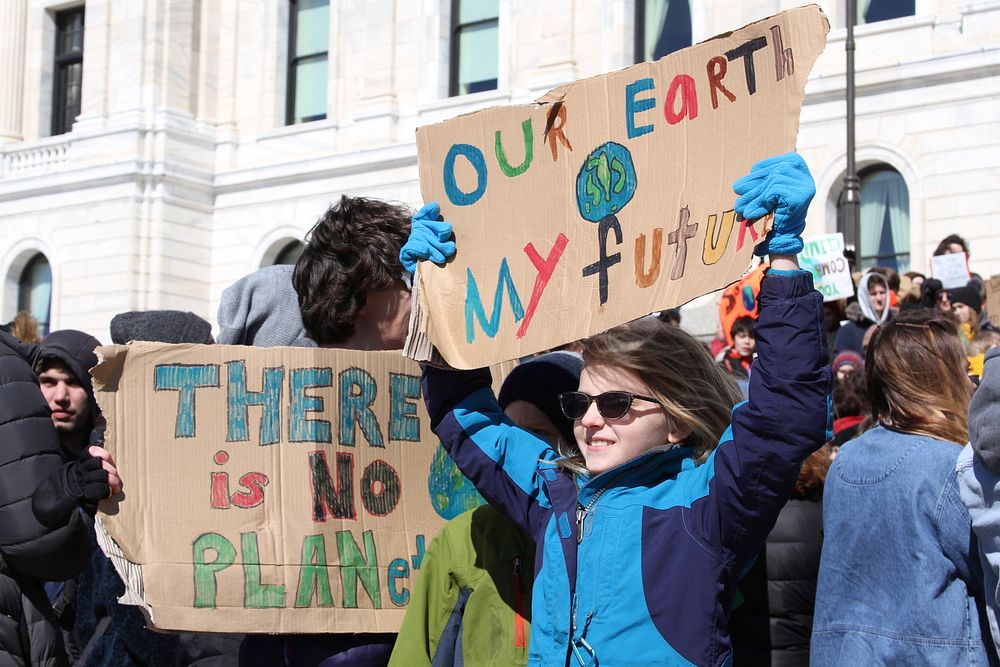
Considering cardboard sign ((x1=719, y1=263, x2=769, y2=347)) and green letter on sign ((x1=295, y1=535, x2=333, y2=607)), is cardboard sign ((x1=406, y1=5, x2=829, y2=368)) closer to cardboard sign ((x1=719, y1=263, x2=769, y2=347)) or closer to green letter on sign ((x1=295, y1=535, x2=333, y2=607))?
green letter on sign ((x1=295, y1=535, x2=333, y2=607))

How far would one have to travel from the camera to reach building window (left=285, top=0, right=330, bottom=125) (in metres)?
23.3

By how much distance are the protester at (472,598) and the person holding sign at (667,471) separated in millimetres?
146

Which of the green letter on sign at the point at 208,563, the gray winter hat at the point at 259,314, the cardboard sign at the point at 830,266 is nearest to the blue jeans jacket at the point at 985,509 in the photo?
the green letter on sign at the point at 208,563

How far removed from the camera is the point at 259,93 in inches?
918

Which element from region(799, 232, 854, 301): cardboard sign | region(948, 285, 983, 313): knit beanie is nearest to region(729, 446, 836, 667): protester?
region(948, 285, 983, 313): knit beanie

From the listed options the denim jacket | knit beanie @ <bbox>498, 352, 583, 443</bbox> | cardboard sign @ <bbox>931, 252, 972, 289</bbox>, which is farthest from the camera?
cardboard sign @ <bbox>931, 252, 972, 289</bbox>

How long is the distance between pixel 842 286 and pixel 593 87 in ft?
28.1

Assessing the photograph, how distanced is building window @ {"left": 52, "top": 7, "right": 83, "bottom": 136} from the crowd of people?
2221 cm

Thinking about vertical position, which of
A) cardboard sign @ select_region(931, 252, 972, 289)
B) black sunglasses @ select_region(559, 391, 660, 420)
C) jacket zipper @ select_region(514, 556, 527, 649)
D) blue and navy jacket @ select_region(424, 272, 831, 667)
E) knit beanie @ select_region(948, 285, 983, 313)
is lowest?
jacket zipper @ select_region(514, 556, 527, 649)

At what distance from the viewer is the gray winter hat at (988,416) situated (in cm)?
274

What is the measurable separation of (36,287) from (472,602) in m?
22.4

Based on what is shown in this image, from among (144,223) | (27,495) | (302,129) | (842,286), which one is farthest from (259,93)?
(27,495)

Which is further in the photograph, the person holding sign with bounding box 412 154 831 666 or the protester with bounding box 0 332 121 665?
the protester with bounding box 0 332 121 665

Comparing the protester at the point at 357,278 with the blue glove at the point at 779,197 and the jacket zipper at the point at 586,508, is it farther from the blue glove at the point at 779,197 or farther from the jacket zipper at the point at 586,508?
the blue glove at the point at 779,197
